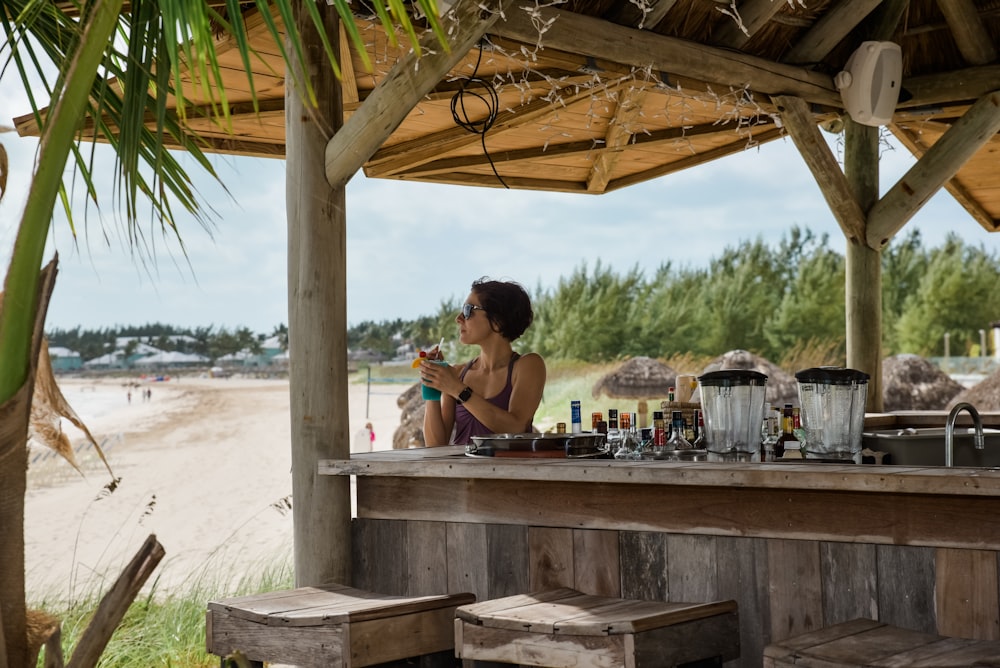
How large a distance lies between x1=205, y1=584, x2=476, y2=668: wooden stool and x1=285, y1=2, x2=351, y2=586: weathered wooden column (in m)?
0.43

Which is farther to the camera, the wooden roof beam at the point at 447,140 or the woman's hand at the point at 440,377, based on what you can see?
the wooden roof beam at the point at 447,140

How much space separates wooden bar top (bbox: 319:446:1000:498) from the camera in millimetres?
2162

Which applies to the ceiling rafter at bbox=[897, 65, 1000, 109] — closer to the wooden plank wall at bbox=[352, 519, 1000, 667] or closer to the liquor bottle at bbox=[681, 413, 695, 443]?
the liquor bottle at bbox=[681, 413, 695, 443]

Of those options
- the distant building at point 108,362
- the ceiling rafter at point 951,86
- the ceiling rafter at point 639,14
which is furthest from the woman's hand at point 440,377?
the distant building at point 108,362

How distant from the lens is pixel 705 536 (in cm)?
252

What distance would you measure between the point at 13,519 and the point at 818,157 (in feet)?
11.4

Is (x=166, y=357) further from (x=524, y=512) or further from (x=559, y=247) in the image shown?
(x=524, y=512)

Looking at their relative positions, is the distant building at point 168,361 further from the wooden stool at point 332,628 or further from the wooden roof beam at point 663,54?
the wooden stool at point 332,628

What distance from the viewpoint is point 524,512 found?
2.75 m

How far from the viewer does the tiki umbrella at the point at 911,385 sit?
11.7m

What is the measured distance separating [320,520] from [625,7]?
1.82 metres

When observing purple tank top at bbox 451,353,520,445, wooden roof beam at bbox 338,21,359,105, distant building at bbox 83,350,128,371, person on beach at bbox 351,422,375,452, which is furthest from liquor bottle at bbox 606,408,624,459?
distant building at bbox 83,350,128,371

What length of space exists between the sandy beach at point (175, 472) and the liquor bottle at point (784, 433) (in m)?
11.9

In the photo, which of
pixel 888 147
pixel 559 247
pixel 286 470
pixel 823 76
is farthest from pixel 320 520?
pixel 559 247
